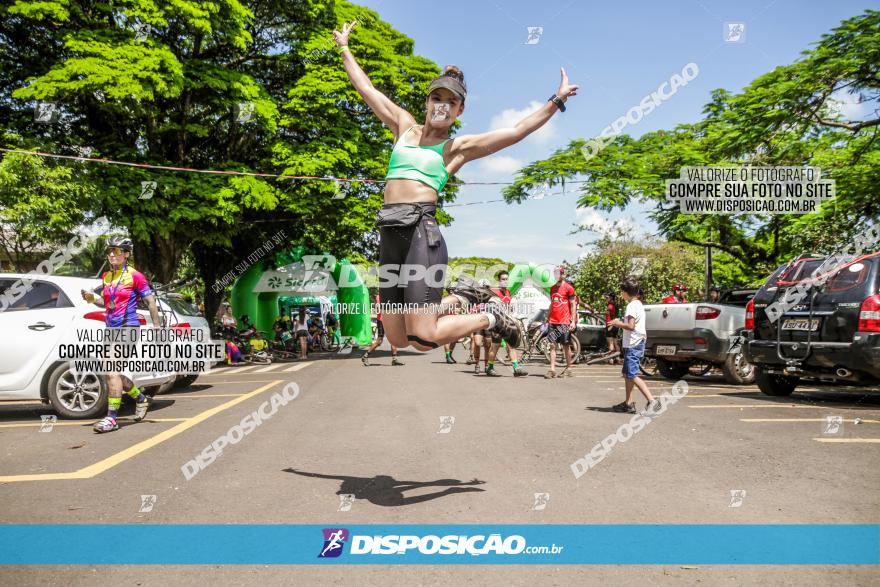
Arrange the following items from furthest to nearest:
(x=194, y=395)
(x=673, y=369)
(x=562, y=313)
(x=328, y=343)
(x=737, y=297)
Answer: (x=328, y=343), (x=562, y=313), (x=673, y=369), (x=737, y=297), (x=194, y=395)

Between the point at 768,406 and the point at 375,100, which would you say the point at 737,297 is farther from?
the point at 375,100

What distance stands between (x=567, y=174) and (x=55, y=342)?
44.6ft

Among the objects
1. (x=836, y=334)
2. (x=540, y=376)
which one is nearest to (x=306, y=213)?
(x=540, y=376)

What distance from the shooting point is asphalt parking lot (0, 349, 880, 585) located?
3.16 meters

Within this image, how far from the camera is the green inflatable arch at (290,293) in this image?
1053 inches

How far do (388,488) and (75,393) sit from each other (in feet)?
17.6

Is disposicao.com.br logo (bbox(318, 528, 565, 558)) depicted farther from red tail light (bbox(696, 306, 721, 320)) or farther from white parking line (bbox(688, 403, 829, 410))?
red tail light (bbox(696, 306, 721, 320))

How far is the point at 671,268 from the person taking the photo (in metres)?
32.1

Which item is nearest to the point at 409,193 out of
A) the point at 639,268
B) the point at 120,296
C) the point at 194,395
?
the point at 120,296

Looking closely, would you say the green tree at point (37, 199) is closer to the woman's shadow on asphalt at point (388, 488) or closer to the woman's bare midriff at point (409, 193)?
the woman's shadow on asphalt at point (388, 488)

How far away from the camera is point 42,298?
26.6ft

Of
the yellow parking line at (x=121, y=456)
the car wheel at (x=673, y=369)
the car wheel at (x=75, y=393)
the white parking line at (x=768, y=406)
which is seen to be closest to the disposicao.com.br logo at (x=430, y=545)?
the yellow parking line at (x=121, y=456)

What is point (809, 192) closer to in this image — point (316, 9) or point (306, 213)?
point (306, 213)

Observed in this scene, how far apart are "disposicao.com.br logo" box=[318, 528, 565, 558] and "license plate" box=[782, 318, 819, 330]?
7031 mm
